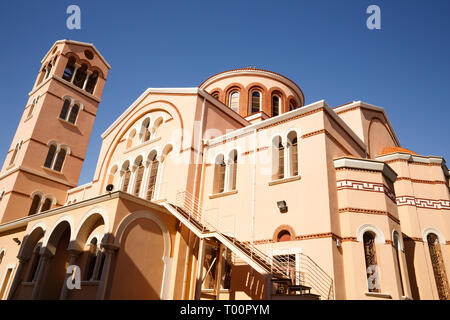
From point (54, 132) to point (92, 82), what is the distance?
5.79m

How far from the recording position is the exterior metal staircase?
30.3 ft

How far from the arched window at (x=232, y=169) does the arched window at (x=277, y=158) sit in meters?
1.97

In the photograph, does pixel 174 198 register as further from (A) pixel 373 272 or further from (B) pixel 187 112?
(A) pixel 373 272

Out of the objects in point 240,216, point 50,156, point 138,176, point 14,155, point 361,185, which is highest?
point 14,155

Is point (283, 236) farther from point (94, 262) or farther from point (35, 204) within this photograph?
point (35, 204)

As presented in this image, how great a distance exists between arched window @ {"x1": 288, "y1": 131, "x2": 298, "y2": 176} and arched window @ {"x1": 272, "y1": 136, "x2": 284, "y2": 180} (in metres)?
0.36

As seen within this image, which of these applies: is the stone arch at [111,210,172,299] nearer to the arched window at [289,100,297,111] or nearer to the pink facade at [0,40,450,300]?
the pink facade at [0,40,450,300]

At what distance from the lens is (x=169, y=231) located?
482 inches

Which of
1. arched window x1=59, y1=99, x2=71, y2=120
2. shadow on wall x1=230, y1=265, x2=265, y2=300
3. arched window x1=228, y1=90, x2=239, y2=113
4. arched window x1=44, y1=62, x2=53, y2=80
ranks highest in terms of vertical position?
arched window x1=44, y1=62, x2=53, y2=80

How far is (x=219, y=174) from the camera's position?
14312 mm

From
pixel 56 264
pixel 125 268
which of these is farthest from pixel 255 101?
pixel 56 264

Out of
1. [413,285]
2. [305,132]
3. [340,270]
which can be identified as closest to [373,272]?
[340,270]

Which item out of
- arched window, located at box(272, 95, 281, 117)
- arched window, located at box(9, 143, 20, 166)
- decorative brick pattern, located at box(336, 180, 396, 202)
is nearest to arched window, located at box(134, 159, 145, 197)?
decorative brick pattern, located at box(336, 180, 396, 202)

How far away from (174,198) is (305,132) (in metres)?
5.84
